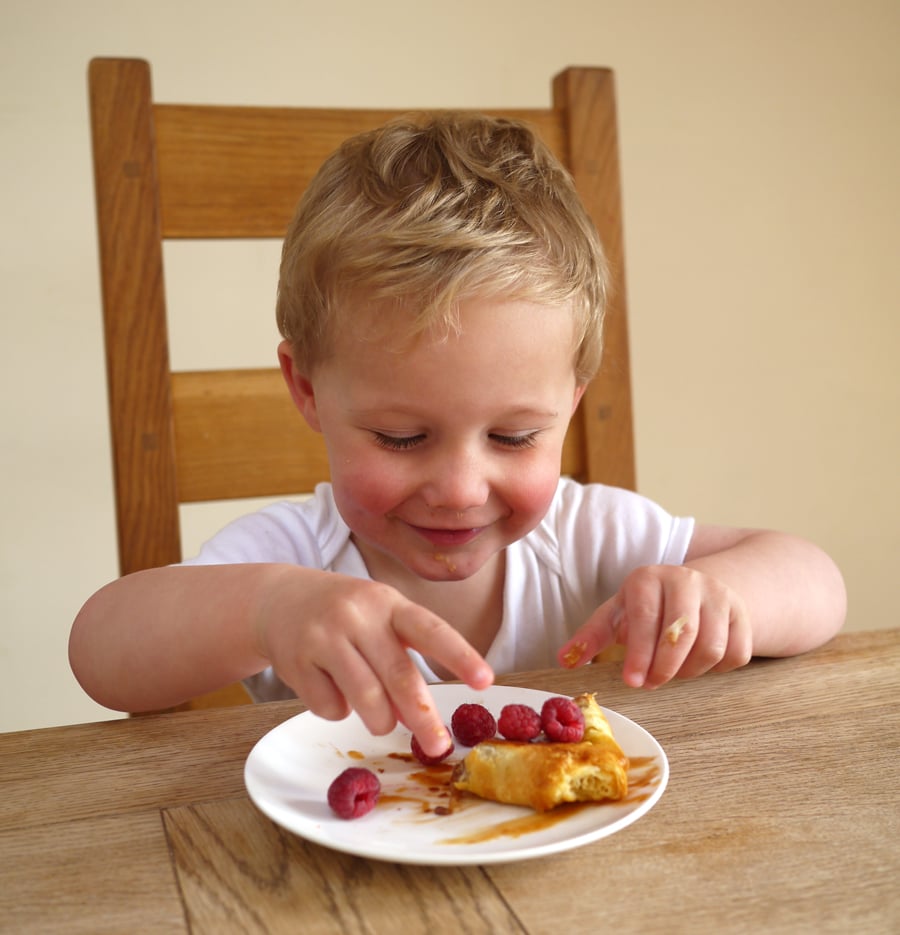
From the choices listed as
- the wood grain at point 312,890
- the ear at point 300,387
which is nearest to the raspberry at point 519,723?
the wood grain at point 312,890

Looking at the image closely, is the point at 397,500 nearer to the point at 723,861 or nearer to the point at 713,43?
the point at 723,861

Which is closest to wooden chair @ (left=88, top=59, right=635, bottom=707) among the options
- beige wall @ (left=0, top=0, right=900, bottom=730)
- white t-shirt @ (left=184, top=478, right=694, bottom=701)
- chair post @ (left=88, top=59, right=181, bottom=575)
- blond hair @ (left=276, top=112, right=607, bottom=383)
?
chair post @ (left=88, top=59, right=181, bottom=575)

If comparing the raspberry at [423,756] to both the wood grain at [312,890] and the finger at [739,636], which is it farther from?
the finger at [739,636]

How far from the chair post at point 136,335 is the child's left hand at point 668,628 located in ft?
1.80

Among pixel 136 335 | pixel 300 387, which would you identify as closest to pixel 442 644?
pixel 300 387

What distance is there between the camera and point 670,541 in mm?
1063

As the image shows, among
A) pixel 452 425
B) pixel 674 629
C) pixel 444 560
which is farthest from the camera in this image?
pixel 444 560

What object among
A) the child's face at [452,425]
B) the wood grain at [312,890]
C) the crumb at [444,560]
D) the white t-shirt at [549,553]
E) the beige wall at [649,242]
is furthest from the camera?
the beige wall at [649,242]

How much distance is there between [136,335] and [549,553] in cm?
49

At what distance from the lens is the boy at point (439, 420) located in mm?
703

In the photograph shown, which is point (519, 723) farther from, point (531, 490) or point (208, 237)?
point (208, 237)

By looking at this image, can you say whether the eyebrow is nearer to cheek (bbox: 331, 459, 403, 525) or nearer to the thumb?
cheek (bbox: 331, 459, 403, 525)

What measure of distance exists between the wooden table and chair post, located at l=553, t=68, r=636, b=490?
0.58 m

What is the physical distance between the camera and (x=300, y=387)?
956 mm
